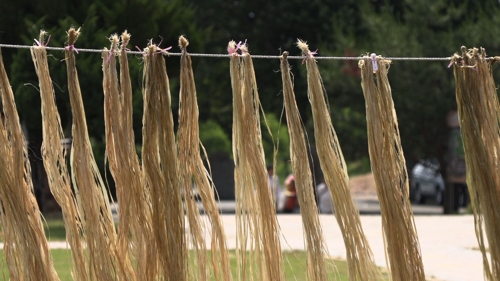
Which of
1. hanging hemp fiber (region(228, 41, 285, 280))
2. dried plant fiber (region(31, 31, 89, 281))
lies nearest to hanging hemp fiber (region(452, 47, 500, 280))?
hanging hemp fiber (region(228, 41, 285, 280))

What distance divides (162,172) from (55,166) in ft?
1.55

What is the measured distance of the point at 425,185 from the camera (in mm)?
23125

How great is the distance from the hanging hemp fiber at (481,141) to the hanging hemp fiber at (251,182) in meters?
0.93

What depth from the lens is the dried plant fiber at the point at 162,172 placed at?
373 cm

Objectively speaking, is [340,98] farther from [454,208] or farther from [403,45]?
[454,208]

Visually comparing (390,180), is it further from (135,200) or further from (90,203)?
(90,203)

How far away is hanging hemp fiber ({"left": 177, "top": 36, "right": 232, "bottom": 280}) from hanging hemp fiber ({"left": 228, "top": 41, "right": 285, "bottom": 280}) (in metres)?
0.12

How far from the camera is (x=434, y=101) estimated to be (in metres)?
16.6

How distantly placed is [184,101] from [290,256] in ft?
15.8

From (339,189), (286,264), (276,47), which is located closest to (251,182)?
(339,189)

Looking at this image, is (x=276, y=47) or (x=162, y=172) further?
(x=276, y=47)

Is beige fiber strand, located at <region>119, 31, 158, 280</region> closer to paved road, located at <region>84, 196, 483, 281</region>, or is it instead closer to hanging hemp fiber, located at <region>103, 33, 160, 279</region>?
hanging hemp fiber, located at <region>103, 33, 160, 279</region>

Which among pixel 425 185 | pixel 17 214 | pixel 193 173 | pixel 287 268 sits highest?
pixel 425 185

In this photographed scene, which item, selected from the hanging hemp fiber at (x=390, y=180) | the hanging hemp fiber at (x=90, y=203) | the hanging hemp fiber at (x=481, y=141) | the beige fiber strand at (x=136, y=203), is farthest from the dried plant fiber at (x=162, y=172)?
the hanging hemp fiber at (x=481, y=141)
